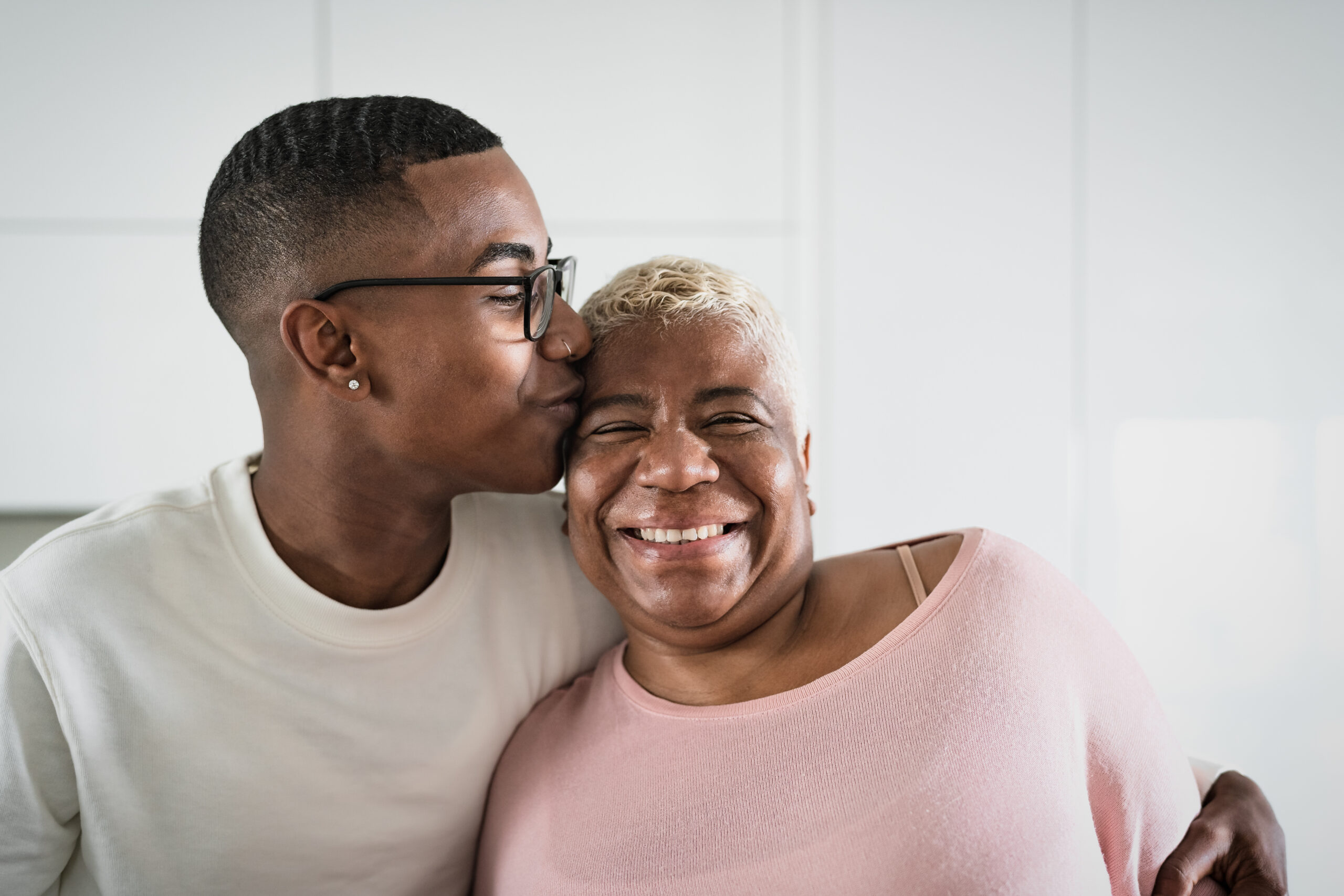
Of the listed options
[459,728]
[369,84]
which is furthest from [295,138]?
[369,84]

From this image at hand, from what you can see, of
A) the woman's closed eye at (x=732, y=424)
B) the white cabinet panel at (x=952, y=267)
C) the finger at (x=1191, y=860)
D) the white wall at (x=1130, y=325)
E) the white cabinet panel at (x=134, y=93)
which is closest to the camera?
the finger at (x=1191, y=860)

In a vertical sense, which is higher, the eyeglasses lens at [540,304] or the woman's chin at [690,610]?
the eyeglasses lens at [540,304]

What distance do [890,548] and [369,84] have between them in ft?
6.43

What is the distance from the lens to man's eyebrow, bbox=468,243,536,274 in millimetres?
1298

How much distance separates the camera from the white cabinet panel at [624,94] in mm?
2555

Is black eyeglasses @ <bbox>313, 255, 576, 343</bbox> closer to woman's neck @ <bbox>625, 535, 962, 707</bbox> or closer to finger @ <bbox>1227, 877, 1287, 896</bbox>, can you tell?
woman's neck @ <bbox>625, 535, 962, 707</bbox>

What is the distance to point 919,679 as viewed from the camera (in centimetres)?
119

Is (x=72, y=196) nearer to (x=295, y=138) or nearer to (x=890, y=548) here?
(x=295, y=138)

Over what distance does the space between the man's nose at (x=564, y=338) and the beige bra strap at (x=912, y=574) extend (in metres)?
0.57

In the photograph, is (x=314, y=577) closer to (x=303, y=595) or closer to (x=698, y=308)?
(x=303, y=595)

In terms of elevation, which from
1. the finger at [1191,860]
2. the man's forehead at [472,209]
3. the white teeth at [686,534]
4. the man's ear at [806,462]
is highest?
the man's forehead at [472,209]

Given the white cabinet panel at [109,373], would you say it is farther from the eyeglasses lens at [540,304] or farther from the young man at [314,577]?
the eyeglasses lens at [540,304]

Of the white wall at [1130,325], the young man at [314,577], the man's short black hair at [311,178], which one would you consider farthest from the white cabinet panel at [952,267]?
the man's short black hair at [311,178]

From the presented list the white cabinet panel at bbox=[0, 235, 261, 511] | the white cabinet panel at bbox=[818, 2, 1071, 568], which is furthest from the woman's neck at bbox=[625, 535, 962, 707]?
the white cabinet panel at bbox=[0, 235, 261, 511]
